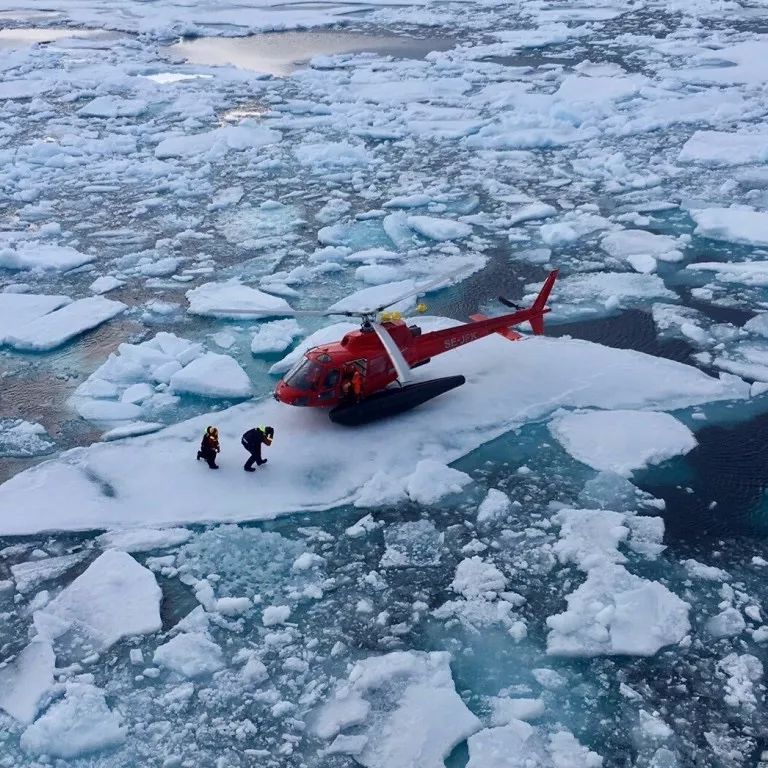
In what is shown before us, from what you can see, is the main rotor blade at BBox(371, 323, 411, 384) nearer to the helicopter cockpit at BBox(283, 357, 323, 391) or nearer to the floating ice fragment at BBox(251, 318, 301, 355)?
the helicopter cockpit at BBox(283, 357, 323, 391)

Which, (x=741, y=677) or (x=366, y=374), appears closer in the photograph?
(x=741, y=677)

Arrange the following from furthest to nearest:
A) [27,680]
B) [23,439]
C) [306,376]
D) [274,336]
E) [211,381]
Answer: [274,336] → [211,381] → [23,439] → [306,376] → [27,680]

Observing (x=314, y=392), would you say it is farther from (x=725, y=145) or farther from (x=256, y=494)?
(x=725, y=145)

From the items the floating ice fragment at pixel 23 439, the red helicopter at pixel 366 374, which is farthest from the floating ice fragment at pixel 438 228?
the floating ice fragment at pixel 23 439

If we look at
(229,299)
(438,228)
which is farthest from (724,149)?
(229,299)

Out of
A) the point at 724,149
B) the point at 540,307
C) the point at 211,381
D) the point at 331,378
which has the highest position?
the point at 331,378

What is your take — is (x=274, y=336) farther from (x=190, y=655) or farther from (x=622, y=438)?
(x=190, y=655)
